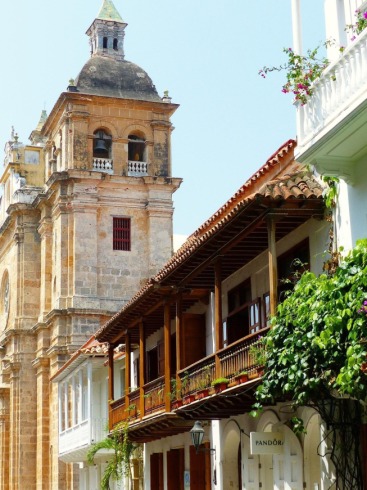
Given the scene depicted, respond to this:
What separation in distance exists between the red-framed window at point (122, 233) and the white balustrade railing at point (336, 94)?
105 feet

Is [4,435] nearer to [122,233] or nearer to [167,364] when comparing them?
[122,233]

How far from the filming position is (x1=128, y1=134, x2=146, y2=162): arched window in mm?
49344

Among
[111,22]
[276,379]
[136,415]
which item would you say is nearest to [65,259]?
[111,22]

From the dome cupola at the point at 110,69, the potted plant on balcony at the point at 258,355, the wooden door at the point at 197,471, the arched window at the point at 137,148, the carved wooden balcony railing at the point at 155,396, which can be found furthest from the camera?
the arched window at the point at 137,148

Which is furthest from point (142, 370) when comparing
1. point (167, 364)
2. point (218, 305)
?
point (218, 305)

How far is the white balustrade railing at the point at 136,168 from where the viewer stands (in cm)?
4869

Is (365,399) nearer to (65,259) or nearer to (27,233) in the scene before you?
(65,259)

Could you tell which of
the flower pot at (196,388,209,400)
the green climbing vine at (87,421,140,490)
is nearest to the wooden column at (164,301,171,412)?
the flower pot at (196,388,209,400)

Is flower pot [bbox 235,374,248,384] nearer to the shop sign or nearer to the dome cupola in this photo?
the shop sign

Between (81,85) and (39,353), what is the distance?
481 inches

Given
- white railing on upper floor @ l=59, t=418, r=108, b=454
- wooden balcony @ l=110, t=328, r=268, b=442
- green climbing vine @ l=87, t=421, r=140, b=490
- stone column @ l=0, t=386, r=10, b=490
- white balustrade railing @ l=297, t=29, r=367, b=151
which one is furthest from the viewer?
stone column @ l=0, t=386, r=10, b=490

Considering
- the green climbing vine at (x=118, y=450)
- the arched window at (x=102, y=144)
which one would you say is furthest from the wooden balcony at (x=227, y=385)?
the arched window at (x=102, y=144)

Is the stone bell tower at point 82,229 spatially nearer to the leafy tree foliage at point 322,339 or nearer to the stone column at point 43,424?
the stone column at point 43,424

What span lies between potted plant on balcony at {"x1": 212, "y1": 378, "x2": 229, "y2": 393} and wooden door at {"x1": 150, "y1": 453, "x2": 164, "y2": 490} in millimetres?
9588
